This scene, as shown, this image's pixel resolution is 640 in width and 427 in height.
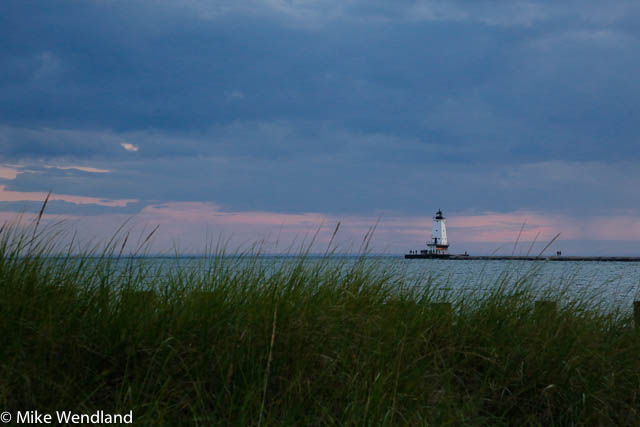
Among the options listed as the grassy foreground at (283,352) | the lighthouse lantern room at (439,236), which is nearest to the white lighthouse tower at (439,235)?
the lighthouse lantern room at (439,236)

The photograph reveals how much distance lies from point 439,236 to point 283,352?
9094 cm

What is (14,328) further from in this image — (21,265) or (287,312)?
(287,312)

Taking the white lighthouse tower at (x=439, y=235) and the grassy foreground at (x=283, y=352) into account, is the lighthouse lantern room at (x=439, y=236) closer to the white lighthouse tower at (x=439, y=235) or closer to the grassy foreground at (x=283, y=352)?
the white lighthouse tower at (x=439, y=235)

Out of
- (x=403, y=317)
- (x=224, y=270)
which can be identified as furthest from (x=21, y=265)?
(x=403, y=317)

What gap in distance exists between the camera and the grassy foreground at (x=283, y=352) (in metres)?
2.86

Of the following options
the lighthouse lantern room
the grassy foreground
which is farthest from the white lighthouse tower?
the grassy foreground

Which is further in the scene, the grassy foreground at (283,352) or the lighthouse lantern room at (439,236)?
the lighthouse lantern room at (439,236)

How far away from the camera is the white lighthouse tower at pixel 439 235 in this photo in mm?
89812

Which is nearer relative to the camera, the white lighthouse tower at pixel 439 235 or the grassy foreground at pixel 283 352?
the grassy foreground at pixel 283 352

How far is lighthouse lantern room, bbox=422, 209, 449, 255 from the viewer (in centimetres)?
8981

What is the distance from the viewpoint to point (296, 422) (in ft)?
8.93

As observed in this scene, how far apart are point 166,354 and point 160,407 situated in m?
0.34

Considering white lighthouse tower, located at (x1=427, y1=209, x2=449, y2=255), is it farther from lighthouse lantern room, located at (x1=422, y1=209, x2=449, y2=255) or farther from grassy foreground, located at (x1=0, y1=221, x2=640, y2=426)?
grassy foreground, located at (x1=0, y1=221, x2=640, y2=426)

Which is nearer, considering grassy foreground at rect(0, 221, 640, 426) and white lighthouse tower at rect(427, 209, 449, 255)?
grassy foreground at rect(0, 221, 640, 426)
